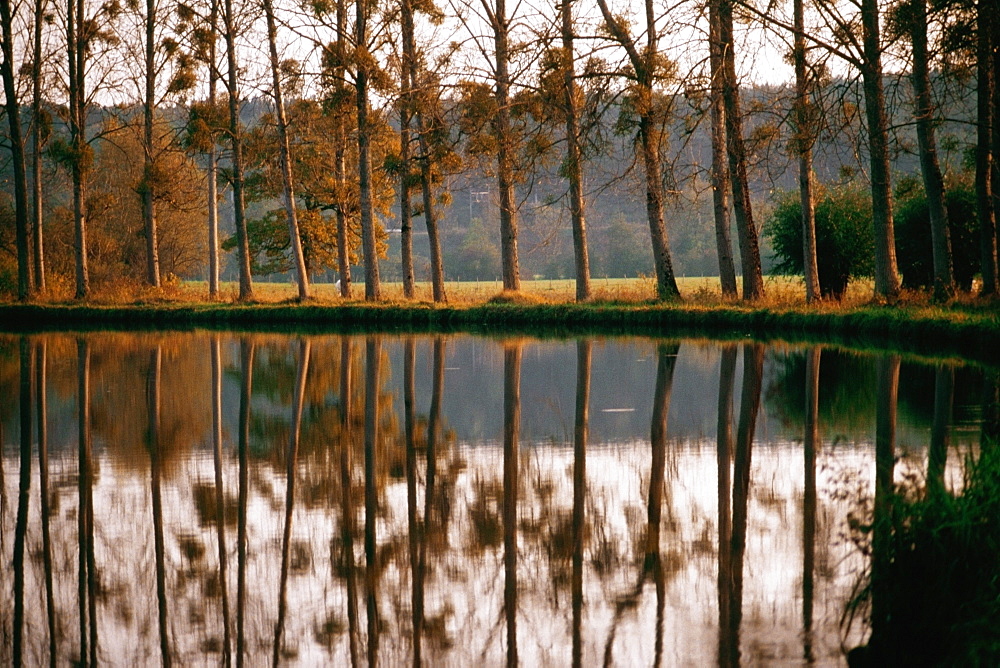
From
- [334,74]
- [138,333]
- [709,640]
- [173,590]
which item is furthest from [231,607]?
[334,74]

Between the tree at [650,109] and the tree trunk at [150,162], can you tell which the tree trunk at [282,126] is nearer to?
the tree trunk at [150,162]

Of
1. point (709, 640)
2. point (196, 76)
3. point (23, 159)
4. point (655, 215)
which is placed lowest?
point (709, 640)

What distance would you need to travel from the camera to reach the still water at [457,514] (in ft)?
16.6

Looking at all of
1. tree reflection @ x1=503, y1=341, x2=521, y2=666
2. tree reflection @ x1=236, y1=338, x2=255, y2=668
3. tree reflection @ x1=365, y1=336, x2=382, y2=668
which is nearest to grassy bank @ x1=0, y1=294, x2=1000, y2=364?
tree reflection @ x1=503, y1=341, x2=521, y2=666

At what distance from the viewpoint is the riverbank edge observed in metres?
17.1

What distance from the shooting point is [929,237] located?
25312 millimetres

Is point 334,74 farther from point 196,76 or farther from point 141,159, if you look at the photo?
point 141,159

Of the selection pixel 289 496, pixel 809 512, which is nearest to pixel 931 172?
pixel 809 512

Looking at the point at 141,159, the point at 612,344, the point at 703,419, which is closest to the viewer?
the point at 703,419

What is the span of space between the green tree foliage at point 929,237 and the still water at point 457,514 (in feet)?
37.4

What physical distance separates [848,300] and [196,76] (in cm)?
2007

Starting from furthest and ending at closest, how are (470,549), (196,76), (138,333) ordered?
(196,76) < (138,333) < (470,549)

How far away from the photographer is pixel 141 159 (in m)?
47.9

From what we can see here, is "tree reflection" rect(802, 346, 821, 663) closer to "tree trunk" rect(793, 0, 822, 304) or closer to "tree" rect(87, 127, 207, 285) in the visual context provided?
"tree trunk" rect(793, 0, 822, 304)
